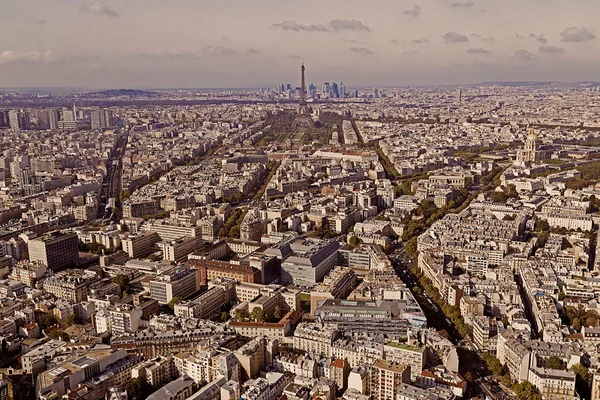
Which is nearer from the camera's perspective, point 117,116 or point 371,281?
point 371,281

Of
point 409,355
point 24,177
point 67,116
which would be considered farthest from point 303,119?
point 409,355

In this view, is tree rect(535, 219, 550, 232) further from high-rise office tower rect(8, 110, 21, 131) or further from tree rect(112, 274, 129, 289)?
high-rise office tower rect(8, 110, 21, 131)

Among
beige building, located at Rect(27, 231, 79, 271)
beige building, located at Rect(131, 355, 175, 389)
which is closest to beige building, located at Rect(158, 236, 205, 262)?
beige building, located at Rect(27, 231, 79, 271)

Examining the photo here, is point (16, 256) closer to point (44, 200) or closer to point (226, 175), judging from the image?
point (44, 200)

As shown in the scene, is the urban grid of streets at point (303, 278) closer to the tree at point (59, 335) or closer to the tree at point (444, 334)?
the tree at point (59, 335)

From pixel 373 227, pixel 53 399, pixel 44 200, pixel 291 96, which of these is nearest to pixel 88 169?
pixel 44 200

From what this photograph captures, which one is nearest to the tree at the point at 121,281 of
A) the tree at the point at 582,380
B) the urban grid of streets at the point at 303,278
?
the urban grid of streets at the point at 303,278

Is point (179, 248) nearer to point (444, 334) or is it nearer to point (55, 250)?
point (55, 250)

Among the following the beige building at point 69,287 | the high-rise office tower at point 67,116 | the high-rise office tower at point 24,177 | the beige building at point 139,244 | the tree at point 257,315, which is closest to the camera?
the tree at point 257,315
